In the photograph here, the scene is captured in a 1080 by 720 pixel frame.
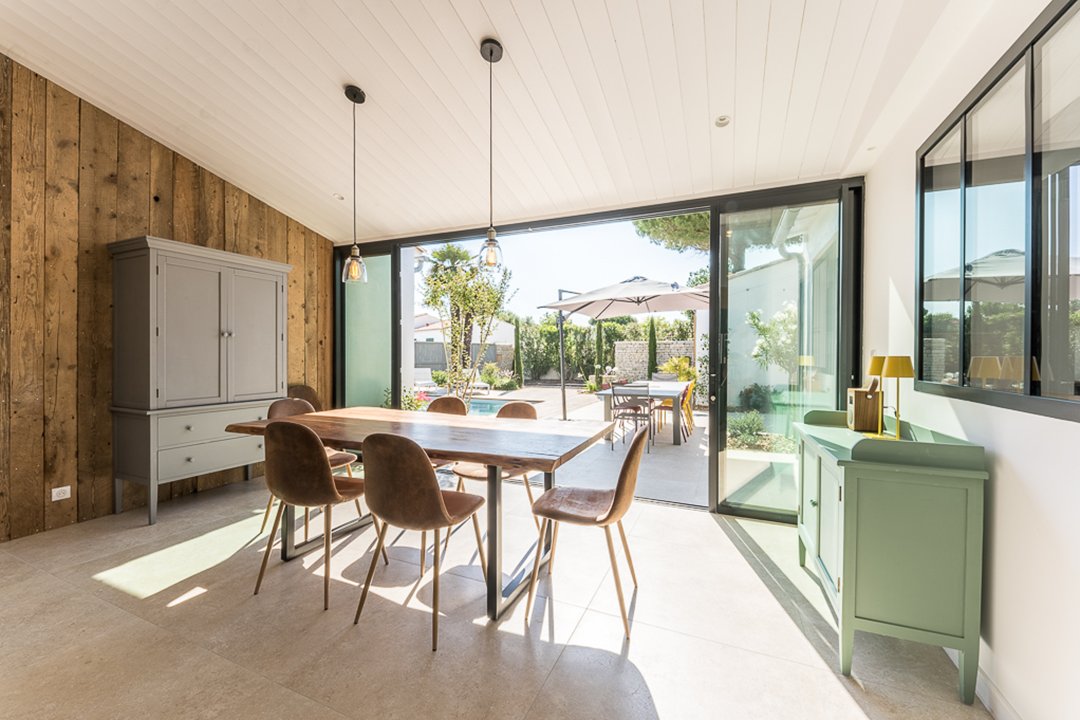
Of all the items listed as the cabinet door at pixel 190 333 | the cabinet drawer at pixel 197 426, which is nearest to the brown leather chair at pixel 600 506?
the cabinet drawer at pixel 197 426

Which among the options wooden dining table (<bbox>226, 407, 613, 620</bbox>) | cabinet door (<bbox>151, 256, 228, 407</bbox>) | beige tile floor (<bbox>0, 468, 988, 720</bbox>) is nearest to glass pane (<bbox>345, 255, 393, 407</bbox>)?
cabinet door (<bbox>151, 256, 228, 407</bbox>)

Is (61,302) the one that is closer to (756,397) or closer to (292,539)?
(292,539)

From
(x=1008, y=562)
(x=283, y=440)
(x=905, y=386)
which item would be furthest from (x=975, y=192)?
(x=283, y=440)

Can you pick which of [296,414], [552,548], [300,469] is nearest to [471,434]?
[552,548]

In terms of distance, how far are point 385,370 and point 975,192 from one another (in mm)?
4792

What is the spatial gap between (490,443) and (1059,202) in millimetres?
2075

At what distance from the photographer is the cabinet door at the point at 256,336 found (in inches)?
145

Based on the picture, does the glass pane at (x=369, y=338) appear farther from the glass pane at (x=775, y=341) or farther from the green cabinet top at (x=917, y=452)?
the green cabinet top at (x=917, y=452)

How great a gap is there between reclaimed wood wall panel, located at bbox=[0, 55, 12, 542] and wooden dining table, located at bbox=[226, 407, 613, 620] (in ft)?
5.32

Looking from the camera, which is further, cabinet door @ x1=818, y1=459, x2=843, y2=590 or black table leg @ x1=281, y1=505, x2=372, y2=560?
black table leg @ x1=281, y1=505, x2=372, y2=560

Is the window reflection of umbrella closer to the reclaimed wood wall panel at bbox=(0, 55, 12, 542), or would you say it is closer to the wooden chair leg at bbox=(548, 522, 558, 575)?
the wooden chair leg at bbox=(548, 522, 558, 575)

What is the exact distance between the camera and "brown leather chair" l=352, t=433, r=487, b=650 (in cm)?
187

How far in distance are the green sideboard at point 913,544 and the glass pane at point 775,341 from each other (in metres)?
1.41

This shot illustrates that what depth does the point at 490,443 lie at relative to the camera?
2.14 metres
